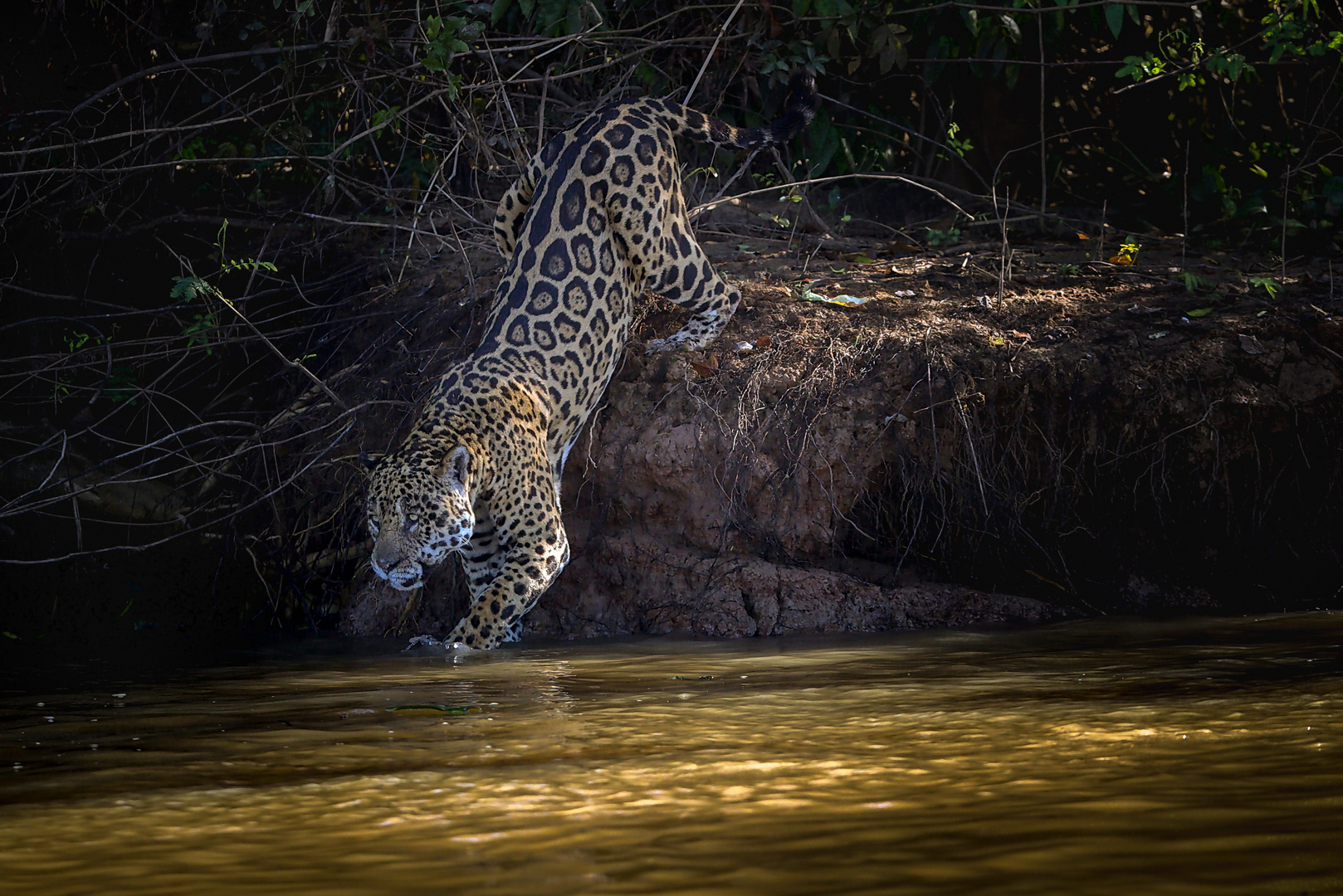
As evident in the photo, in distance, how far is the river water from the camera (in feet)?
5.17

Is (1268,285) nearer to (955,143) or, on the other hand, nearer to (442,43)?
(955,143)

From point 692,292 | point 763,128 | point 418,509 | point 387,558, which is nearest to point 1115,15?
point 763,128

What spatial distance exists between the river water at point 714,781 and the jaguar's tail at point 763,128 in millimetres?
3287

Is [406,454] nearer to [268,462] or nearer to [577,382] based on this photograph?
[577,382]

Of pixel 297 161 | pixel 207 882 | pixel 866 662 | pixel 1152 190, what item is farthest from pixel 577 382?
pixel 1152 190

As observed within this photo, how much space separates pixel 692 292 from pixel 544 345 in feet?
2.93

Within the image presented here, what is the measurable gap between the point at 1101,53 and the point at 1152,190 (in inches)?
42.8

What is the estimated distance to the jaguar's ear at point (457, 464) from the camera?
4.58m

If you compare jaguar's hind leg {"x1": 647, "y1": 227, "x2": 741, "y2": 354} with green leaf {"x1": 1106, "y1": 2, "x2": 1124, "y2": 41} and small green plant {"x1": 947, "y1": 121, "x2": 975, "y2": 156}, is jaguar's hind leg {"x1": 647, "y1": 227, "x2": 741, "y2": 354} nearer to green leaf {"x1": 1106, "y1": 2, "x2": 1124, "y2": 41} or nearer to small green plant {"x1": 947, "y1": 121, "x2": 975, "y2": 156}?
small green plant {"x1": 947, "y1": 121, "x2": 975, "y2": 156}

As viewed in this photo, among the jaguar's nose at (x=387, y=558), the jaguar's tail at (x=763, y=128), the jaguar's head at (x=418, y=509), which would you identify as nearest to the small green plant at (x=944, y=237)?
the jaguar's tail at (x=763, y=128)

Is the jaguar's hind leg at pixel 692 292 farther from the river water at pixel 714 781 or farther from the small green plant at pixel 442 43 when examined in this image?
the river water at pixel 714 781

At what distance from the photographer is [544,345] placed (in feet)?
17.9

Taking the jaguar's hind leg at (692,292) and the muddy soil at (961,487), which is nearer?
the muddy soil at (961,487)

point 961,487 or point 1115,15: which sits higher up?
point 1115,15
